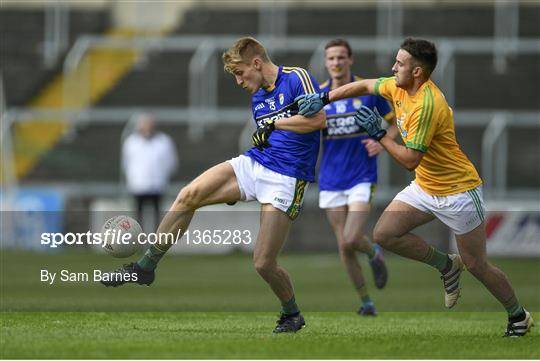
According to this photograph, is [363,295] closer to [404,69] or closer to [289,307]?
[289,307]

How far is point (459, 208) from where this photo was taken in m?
11.2

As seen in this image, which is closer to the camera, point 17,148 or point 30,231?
point 30,231

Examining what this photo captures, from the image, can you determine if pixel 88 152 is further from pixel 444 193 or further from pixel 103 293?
pixel 444 193

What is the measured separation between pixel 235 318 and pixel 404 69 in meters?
3.34

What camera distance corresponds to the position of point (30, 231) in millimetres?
25438

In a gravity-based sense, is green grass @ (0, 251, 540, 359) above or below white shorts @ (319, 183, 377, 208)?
below

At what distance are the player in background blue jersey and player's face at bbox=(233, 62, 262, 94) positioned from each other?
2.99 m

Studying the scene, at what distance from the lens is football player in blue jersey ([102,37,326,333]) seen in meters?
11.3

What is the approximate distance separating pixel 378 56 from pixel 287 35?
3.18 meters

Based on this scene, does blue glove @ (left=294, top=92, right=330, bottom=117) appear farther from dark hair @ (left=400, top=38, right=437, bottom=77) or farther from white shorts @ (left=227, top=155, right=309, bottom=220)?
dark hair @ (left=400, top=38, right=437, bottom=77)

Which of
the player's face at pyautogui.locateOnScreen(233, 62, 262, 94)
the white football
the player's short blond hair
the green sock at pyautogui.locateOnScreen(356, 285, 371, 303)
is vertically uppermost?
the player's short blond hair

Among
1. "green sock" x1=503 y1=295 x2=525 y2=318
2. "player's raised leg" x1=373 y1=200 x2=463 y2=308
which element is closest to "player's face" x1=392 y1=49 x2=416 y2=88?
"player's raised leg" x1=373 y1=200 x2=463 y2=308

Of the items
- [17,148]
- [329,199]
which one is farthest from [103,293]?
[17,148]

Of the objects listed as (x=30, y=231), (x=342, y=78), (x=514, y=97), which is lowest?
(x=30, y=231)
